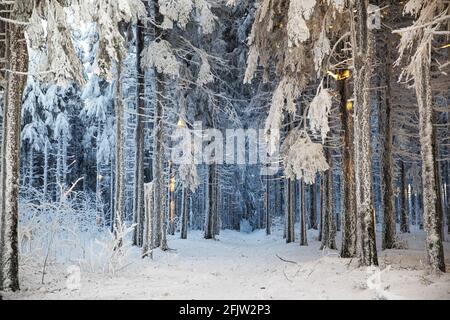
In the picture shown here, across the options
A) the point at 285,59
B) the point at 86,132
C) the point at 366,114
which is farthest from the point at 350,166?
the point at 86,132

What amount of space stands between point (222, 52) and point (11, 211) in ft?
49.1

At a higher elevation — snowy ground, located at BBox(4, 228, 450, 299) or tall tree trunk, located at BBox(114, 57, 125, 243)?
tall tree trunk, located at BBox(114, 57, 125, 243)

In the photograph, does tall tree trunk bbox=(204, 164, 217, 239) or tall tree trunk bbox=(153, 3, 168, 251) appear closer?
tall tree trunk bbox=(153, 3, 168, 251)

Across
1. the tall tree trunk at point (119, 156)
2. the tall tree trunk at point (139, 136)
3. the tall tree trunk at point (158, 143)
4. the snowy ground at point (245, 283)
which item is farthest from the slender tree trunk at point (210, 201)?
the snowy ground at point (245, 283)

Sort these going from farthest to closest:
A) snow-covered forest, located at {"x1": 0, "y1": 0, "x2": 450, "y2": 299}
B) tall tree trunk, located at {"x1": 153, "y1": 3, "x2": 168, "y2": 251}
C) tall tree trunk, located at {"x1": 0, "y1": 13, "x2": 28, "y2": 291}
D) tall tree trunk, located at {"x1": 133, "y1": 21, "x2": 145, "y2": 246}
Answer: tall tree trunk, located at {"x1": 133, "y1": 21, "x2": 145, "y2": 246}
tall tree trunk, located at {"x1": 153, "y1": 3, "x2": 168, "y2": 251}
snow-covered forest, located at {"x1": 0, "y1": 0, "x2": 450, "y2": 299}
tall tree trunk, located at {"x1": 0, "y1": 13, "x2": 28, "y2": 291}

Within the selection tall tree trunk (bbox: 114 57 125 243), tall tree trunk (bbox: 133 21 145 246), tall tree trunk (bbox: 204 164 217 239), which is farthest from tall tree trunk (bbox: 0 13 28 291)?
tall tree trunk (bbox: 204 164 217 239)

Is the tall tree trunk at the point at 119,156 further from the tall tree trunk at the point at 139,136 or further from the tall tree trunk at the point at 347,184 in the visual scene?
the tall tree trunk at the point at 347,184

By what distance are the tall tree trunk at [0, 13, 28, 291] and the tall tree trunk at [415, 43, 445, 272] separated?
7832 millimetres

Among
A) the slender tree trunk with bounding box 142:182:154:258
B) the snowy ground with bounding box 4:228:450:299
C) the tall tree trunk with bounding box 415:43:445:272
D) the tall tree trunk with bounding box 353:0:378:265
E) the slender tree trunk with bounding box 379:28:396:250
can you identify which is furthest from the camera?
the slender tree trunk with bounding box 379:28:396:250

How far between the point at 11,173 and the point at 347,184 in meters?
8.34

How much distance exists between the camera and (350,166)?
445 inches

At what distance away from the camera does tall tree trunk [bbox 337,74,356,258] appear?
10859 mm

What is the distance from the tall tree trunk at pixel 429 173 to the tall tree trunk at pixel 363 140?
1063 mm

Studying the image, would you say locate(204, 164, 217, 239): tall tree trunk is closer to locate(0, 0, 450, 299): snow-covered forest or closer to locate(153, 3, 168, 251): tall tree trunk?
locate(0, 0, 450, 299): snow-covered forest
